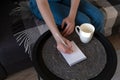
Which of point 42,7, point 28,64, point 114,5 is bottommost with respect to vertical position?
point 28,64

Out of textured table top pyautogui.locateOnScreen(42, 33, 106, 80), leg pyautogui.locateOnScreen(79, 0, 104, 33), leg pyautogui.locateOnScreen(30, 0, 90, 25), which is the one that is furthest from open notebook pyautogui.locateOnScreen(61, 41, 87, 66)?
leg pyautogui.locateOnScreen(79, 0, 104, 33)

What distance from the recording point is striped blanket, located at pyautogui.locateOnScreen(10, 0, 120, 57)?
115 centimetres

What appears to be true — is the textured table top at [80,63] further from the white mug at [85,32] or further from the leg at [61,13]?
the leg at [61,13]

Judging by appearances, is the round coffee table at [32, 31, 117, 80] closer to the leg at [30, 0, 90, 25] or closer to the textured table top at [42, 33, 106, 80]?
the textured table top at [42, 33, 106, 80]

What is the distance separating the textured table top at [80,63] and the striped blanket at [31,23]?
0.22m

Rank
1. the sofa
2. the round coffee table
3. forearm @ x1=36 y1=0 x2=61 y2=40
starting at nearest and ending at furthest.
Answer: the round coffee table → forearm @ x1=36 y1=0 x2=61 y2=40 → the sofa

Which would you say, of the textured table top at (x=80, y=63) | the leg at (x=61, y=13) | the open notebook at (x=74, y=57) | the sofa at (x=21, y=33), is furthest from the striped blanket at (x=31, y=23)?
the open notebook at (x=74, y=57)

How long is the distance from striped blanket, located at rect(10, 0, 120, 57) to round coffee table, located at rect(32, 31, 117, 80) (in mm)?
200

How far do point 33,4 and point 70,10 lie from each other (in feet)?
0.85

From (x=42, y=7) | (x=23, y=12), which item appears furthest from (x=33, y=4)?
(x=42, y=7)

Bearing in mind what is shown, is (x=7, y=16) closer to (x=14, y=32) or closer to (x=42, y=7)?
(x=14, y=32)

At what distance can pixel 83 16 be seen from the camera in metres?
1.15

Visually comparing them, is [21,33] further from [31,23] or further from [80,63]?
[80,63]

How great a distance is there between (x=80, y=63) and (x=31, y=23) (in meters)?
0.51
